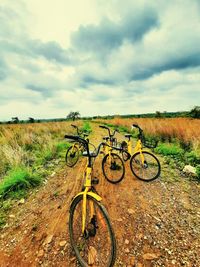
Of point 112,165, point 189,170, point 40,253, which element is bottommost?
point 40,253

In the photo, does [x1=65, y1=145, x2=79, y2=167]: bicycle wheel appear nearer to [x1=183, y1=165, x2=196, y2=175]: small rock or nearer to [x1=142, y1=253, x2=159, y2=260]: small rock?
[x1=183, y1=165, x2=196, y2=175]: small rock

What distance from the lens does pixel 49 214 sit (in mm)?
3752

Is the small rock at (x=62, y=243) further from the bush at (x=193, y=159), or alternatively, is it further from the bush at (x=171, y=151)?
the bush at (x=171, y=151)

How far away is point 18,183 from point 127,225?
10.5 ft

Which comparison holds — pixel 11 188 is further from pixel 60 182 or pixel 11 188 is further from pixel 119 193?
pixel 119 193

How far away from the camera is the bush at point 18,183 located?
4.69 meters

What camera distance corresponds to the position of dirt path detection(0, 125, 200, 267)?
2627 millimetres

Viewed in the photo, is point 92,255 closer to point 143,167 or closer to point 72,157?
point 143,167

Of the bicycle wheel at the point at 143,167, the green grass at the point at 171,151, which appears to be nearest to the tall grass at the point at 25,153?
the bicycle wheel at the point at 143,167

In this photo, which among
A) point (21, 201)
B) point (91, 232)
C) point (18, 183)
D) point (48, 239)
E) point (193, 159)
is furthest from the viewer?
point (193, 159)

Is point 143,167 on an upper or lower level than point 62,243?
upper

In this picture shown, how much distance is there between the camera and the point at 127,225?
10.6ft

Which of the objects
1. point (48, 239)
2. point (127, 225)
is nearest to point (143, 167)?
point (127, 225)

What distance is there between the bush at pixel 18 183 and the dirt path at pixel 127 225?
388 millimetres
